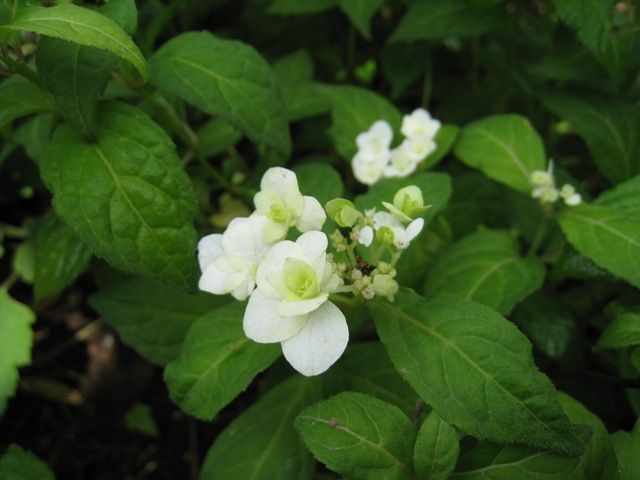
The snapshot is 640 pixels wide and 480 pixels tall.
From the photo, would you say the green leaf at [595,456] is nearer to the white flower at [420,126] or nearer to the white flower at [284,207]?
the white flower at [284,207]

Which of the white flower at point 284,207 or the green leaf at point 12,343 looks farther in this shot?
the green leaf at point 12,343

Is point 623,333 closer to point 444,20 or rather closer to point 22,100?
point 444,20

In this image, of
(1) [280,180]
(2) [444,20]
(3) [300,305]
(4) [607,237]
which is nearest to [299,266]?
(3) [300,305]

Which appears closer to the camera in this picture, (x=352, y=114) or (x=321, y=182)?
(x=321, y=182)

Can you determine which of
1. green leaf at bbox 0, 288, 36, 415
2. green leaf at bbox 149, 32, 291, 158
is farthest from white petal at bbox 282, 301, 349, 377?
green leaf at bbox 0, 288, 36, 415

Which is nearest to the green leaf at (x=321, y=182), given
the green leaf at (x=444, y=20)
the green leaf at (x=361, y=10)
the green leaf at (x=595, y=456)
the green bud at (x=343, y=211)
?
the green bud at (x=343, y=211)

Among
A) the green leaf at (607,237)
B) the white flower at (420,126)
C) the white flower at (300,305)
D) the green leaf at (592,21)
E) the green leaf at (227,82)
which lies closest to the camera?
the white flower at (300,305)

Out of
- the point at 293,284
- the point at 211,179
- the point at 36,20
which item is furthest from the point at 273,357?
the point at 211,179
